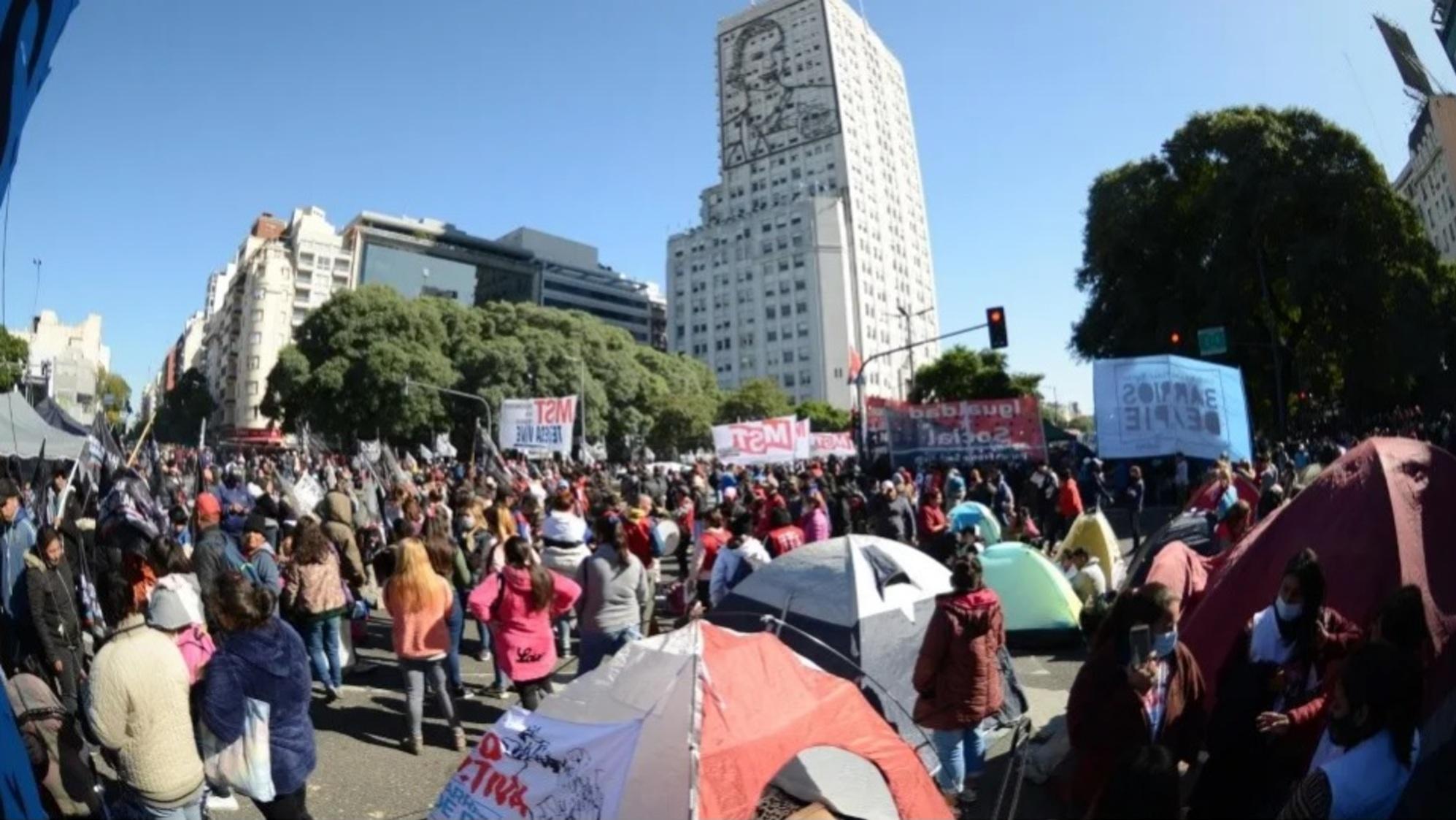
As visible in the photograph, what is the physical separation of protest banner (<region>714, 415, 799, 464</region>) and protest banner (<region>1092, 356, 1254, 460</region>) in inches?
388

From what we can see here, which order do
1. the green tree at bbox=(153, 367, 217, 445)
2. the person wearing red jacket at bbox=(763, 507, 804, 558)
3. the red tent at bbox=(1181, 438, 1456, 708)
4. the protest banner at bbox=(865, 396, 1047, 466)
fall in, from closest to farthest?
the red tent at bbox=(1181, 438, 1456, 708) → the person wearing red jacket at bbox=(763, 507, 804, 558) → the protest banner at bbox=(865, 396, 1047, 466) → the green tree at bbox=(153, 367, 217, 445)

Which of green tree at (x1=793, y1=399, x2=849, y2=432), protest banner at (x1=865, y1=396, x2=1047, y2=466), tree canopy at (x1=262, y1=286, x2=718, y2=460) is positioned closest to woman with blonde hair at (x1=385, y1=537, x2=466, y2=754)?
protest banner at (x1=865, y1=396, x2=1047, y2=466)

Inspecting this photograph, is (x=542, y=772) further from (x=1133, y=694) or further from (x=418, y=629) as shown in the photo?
(x=418, y=629)

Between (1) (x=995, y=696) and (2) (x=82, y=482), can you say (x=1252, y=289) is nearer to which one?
(1) (x=995, y=696)

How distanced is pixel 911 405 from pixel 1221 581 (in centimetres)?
1485

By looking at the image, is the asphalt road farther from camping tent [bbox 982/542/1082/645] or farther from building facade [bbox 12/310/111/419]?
building facade [bbox 12/310/111/419]

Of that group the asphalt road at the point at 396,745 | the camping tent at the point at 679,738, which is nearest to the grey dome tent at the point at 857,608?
the asphalt road at the point at 396,745

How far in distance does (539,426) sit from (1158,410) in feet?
48.3

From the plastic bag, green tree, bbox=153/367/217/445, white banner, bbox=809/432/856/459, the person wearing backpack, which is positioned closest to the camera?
the plastic bag

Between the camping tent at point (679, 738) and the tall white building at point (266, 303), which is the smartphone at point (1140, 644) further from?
the tall white building at point (266, 303)

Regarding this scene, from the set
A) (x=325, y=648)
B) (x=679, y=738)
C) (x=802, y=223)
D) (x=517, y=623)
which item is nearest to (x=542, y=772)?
(x=679, y=738)

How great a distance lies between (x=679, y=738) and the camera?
3.41 meters

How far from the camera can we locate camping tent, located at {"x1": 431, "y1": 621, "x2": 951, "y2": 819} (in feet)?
11.1

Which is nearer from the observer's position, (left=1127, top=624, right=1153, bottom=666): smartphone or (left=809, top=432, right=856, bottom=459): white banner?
(left=1127, top=624, right=1153, bottom=666): smartphone
